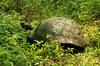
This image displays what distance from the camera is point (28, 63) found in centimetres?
560

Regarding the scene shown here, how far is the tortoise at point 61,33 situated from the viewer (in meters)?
6.35

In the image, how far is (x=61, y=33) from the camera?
6477 millimetres

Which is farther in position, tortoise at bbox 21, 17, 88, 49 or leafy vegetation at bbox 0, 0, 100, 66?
tortoise at bbox 21, 17, 88, 49

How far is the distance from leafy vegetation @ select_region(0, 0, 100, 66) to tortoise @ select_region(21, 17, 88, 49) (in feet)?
0.60

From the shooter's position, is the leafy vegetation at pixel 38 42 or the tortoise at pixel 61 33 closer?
the leafy vegetation at pixel 38 42

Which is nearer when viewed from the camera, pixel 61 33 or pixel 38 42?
pixel 38 42

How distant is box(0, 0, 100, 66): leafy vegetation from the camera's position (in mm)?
5762

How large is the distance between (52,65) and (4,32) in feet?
5.14

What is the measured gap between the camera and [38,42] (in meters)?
6.22

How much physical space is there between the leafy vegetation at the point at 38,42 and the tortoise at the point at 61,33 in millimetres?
183

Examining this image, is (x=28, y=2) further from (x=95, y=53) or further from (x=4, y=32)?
(x=95, y=53)

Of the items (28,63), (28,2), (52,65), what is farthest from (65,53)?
(28,2)

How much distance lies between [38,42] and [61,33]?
0.64 m

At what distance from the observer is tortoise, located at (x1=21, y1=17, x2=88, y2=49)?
6.35m
